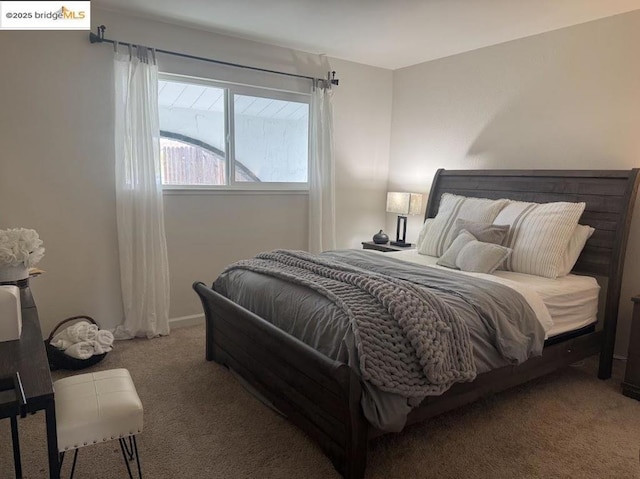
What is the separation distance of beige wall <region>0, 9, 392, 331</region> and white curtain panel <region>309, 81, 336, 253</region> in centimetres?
30

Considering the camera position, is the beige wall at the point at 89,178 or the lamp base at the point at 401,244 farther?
the lamp base at the point at 401,244

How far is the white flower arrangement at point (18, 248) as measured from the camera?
2029 millimetres

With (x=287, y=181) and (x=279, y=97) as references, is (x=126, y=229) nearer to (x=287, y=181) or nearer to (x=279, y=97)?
(x=287, y=181)

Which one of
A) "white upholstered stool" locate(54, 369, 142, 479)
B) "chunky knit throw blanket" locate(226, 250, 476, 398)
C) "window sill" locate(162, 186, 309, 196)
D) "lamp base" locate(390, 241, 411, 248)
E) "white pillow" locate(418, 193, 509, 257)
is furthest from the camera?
"lamp base" locate(390, 241, 411, 248)

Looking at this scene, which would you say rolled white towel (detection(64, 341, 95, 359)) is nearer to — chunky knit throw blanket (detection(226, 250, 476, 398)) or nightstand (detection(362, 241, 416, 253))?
chunky knit throw blanket (detection(226, 250, 476, 398))

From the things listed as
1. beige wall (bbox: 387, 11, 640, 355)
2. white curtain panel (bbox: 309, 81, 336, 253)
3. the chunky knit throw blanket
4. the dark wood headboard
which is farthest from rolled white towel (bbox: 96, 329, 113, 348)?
the dark wood headboard

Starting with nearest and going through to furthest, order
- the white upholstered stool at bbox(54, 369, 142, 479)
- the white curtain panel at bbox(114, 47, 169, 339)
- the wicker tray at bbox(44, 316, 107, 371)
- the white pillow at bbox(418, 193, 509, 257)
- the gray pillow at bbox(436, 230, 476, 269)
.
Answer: the white upholstered stool at bbox(54, 369, 142, 479) < the wicker tray at bbox(44, 316, 107, 371) < the gray pillow at bbox(436, 230, 476, 269) < the white curtain panel at bbox(114, 47, 169, 339) < the white pillow at bbox(418, 193, 509, 257)

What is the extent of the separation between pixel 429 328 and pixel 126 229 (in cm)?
250

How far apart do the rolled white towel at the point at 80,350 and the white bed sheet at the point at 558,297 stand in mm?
2496

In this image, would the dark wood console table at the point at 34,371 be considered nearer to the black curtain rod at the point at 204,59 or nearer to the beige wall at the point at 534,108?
the black curtain rod at the point at 204,59

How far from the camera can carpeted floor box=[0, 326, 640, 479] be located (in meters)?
1.94

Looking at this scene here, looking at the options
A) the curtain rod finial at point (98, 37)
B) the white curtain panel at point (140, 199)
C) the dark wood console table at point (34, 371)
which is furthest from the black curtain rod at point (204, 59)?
the dark wood console table at point (34, 371)

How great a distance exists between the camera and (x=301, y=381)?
2051mm

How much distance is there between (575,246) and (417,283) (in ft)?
4.46
